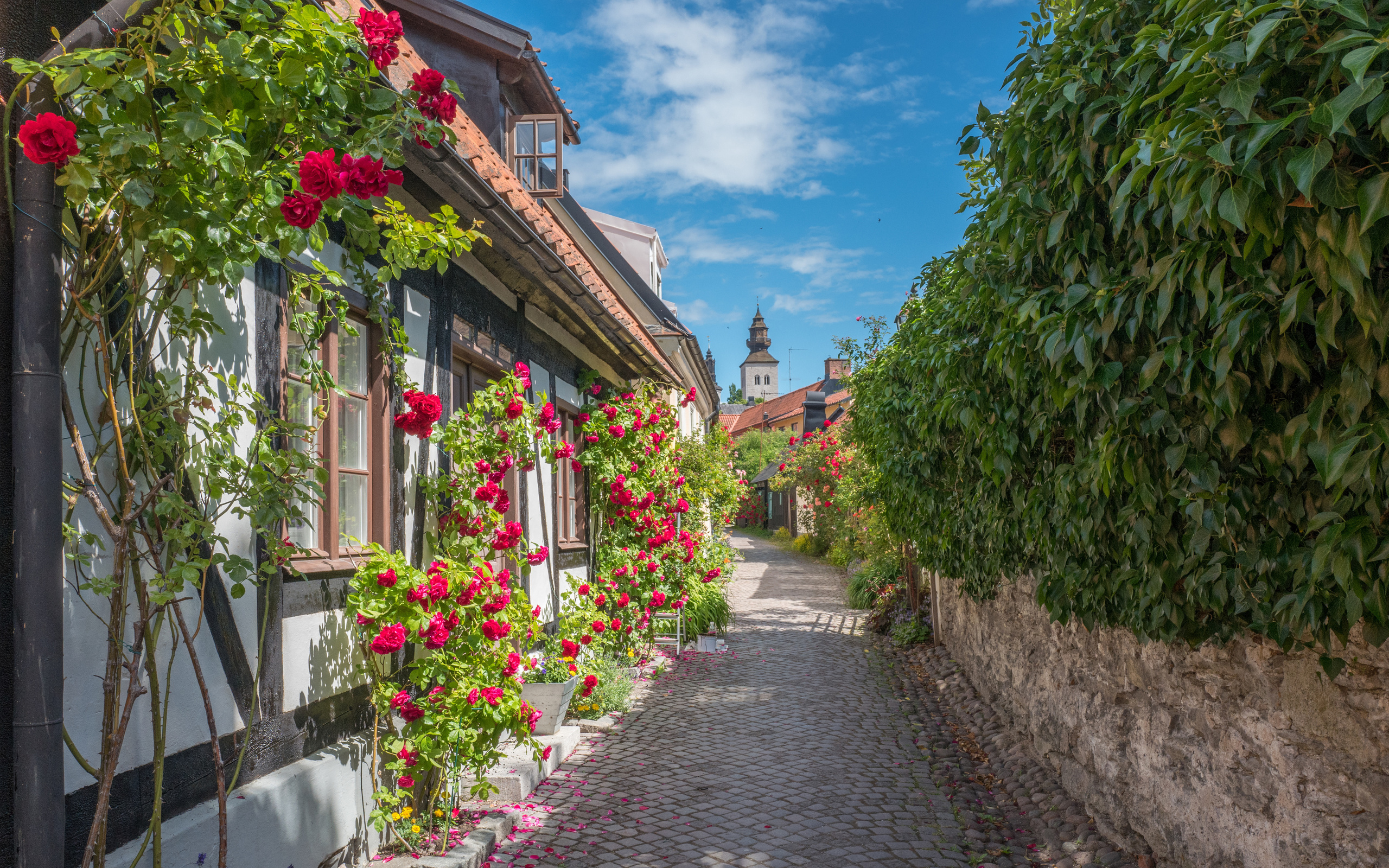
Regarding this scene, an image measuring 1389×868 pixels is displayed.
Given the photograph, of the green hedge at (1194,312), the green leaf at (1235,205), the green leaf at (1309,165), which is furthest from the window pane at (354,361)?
the green leaf at (1309,165)

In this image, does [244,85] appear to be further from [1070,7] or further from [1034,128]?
[1070,7]

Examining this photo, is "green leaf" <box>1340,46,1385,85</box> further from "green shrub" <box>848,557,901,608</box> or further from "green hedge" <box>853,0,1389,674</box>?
"green shrub" <box>848,557,901,608</box>

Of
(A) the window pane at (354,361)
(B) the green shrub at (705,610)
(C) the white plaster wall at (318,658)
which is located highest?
(A) the window pane at (354,361)

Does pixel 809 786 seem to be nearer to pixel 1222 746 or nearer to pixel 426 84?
pixel 1222 746

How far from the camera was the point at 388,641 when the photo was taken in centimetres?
368

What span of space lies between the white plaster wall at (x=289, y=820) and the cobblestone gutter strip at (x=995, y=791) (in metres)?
2.82

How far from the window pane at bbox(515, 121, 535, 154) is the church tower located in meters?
83.9

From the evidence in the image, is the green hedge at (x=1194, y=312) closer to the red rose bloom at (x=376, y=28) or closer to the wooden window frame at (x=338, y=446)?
the red rose bloom at (x=376, y=28)

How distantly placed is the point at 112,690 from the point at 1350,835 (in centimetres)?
337

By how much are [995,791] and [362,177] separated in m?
4.79

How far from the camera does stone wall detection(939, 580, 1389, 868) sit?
96.5 inches

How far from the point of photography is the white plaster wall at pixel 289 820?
2746 mm

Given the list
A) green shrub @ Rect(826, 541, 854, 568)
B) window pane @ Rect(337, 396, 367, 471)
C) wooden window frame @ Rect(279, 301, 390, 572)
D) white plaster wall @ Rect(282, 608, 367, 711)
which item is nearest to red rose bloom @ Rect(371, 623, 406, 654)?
white plaster wall @ Rect(282, 608, 367, 711)

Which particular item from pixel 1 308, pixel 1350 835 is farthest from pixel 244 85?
pixel 1350 835
